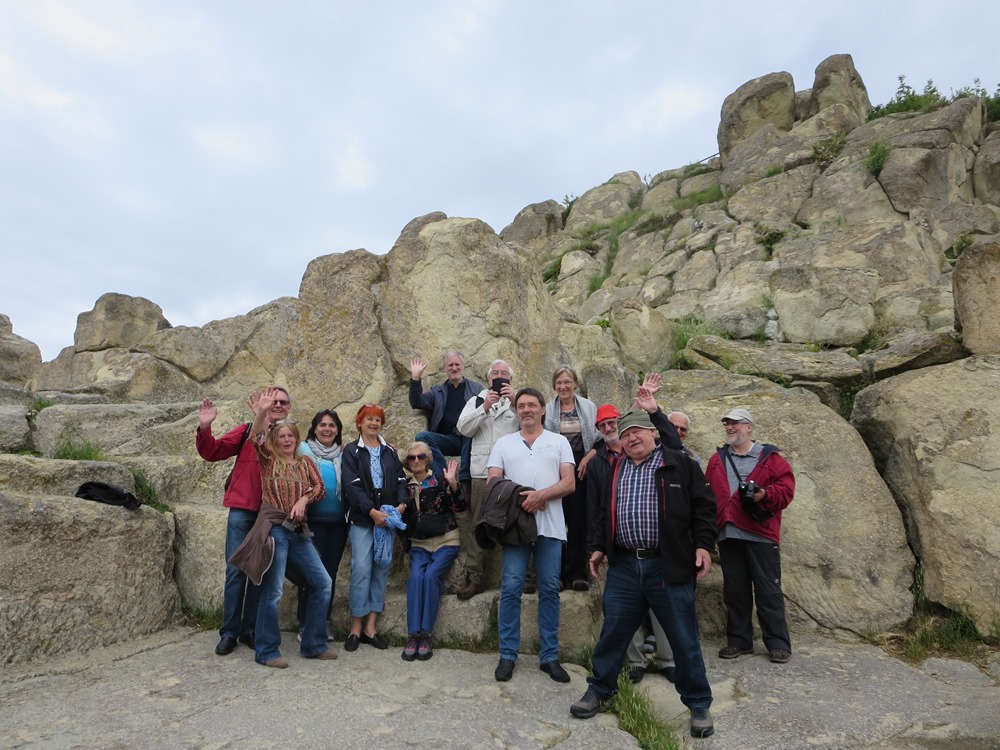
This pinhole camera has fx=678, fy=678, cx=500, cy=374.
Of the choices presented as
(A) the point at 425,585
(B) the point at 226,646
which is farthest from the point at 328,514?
(B) the point at 226,646

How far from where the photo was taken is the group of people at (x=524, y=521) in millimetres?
3805

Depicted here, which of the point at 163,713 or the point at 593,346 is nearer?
the point at 163,713

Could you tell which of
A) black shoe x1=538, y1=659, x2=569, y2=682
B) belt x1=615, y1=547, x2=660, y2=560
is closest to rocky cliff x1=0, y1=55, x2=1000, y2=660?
black shoe x1=538, y1=659, x2=569, y2=682

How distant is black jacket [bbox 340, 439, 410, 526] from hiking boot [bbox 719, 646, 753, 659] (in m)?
2.46

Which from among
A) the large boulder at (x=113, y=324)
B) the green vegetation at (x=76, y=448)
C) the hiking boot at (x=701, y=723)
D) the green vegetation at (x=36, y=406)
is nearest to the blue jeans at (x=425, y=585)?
the hiking boot at (x=701, y=723)

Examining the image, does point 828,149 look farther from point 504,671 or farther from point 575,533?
point 504,671

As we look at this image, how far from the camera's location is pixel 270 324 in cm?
1234

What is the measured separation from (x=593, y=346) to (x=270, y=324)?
6416 mm

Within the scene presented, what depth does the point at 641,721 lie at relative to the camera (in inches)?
143

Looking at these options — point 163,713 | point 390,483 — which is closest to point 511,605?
point 390,483

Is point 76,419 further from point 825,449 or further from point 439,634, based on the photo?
point 825,449

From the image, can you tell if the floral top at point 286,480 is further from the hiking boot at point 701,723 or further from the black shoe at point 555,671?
the hiking boot at point 701,723

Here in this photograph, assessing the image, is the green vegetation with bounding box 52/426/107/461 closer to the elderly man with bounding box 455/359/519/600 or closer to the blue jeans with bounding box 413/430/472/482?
the blue jeans with bounding box 413/430/472/482

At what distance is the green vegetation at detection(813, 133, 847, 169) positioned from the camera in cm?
1631
